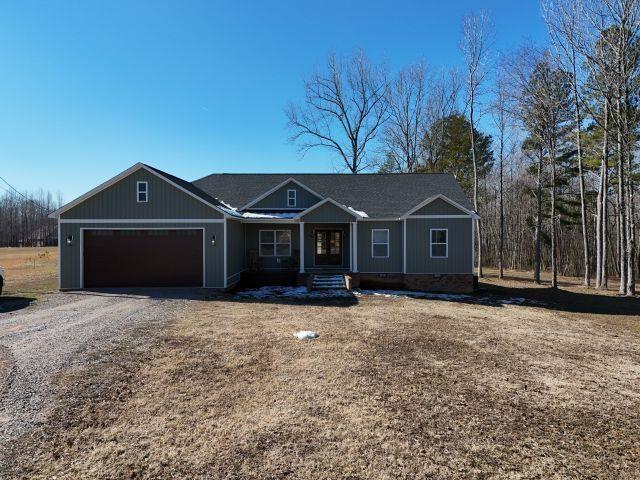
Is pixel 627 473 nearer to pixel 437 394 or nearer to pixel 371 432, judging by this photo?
pixel 437 394

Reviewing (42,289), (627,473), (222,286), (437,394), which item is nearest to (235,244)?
(222,286)

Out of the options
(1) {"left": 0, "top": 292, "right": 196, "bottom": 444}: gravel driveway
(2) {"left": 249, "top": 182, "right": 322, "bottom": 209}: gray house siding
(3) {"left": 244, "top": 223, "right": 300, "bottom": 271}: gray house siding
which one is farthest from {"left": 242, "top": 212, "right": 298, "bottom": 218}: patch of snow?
(1) {"left": 0, "top": 292, "right": 196, "bottom": 444}: gravel driveway

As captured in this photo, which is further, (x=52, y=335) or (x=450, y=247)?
(x=450, y=247)

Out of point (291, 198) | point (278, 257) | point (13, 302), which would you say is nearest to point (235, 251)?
point (278, 257)

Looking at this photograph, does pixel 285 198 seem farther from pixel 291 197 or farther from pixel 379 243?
pixel 379 243

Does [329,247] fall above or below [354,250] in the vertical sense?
above

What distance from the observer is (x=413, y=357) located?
6102mm

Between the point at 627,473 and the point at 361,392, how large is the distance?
2.57m

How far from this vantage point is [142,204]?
13711 millimetres

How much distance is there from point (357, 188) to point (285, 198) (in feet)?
12.8

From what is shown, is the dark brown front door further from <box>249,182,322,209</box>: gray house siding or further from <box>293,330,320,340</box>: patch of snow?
<box>293,330,320,340</box>: patch of snow

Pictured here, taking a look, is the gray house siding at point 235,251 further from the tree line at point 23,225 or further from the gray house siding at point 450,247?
the tree line at point 23,225

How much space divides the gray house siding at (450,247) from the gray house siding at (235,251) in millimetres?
7161

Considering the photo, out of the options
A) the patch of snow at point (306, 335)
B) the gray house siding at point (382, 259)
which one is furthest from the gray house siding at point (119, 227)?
the patch of snow at point (306, 335)
